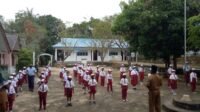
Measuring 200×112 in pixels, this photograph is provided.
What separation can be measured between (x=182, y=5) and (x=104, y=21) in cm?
2646

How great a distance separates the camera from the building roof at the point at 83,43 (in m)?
60.5

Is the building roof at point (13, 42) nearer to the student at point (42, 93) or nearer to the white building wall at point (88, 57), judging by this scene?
the student at point (42, 93)

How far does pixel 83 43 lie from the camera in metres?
66.1

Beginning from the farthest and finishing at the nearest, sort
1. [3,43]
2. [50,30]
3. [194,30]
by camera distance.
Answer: [50,30] → [3,43] → [194,30]

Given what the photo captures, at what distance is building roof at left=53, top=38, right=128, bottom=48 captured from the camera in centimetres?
6047

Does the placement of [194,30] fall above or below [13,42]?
above

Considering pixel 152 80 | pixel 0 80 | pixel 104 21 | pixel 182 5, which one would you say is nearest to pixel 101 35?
pixel 104 21

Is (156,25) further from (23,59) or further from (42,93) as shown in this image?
(42,93)

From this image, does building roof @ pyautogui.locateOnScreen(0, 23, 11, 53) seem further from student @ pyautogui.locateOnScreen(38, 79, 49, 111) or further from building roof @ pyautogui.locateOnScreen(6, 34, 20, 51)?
student @ pyautogui.locateOnScreen(38, 79, 49, 111)

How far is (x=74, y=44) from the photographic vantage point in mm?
64750

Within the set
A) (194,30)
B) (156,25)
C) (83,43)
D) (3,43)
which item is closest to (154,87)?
(194,30)

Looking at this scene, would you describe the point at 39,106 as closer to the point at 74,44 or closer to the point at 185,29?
the point at 185,29

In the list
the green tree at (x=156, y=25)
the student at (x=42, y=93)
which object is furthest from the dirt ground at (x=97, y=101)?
the green tree at (x=156, y=25)

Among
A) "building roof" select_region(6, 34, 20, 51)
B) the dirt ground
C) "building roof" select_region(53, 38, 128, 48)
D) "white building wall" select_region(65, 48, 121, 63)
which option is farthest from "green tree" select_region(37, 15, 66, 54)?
the dirt ground
